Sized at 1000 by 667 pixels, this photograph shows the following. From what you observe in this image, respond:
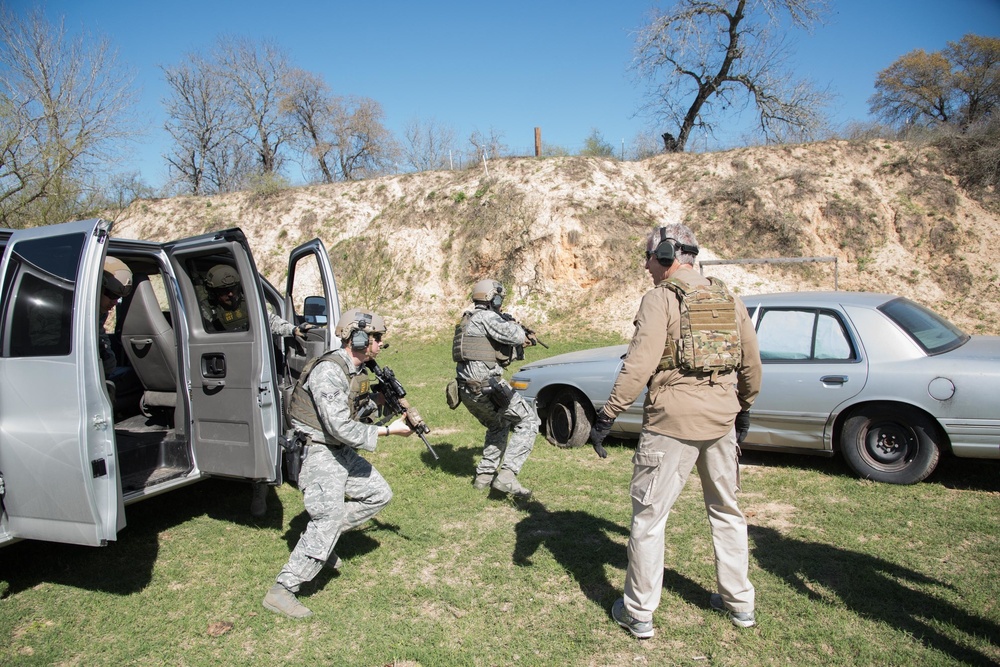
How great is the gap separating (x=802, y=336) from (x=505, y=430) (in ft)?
9.06

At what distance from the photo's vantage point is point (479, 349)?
5.47 metres

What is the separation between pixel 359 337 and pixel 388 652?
1741 millimetres

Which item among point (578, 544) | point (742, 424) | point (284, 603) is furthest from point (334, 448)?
point (742, 424)

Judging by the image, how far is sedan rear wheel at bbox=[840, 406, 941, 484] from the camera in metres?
4.96

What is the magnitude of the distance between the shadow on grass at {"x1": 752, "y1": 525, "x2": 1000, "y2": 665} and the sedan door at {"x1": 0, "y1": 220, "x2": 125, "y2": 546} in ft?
13.1

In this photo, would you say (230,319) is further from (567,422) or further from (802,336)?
(802,336)

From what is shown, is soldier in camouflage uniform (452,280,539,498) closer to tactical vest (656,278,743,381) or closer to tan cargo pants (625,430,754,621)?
tan cargo pants (625,430,754,621)

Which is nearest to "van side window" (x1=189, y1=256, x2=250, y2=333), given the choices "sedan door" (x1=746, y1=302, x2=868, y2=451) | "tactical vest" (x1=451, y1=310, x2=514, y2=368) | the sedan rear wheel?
"tactical vest" (x1=451, y1=310, x2=514, y2=368)

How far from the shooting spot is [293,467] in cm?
425

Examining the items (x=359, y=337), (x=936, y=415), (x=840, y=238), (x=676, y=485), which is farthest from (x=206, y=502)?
(x=840, y=238)

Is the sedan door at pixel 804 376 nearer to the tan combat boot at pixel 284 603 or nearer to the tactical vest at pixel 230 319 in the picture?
the tan combat boot at pixel 284 603

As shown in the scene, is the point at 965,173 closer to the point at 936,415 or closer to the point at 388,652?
the point at 936,415

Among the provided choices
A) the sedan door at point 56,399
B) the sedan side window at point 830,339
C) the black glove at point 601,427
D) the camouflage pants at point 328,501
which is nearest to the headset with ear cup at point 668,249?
the black glove at point 601,427

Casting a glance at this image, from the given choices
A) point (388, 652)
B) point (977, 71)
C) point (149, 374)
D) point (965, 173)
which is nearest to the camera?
point (388, 652)
